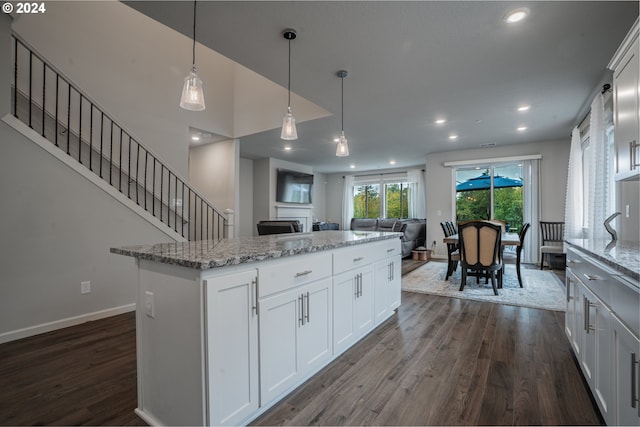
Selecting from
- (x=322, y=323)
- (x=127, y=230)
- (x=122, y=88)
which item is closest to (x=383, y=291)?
(x=322, y=323)

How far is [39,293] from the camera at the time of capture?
9.20ft

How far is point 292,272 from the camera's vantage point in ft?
5.80

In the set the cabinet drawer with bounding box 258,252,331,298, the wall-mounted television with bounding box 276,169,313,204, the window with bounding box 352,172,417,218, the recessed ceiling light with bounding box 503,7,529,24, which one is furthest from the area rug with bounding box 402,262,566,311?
the window with bounding box 352,172,417,218

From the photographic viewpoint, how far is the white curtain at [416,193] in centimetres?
928

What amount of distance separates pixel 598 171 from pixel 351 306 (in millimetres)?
3349

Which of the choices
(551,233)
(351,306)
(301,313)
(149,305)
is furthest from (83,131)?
(551,233)

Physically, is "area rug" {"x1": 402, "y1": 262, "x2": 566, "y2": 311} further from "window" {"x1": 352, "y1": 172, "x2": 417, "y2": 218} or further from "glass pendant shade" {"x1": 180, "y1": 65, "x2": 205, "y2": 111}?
"window" {"x1": 352, "y1": 172, "x2": 417, "y2": 218}

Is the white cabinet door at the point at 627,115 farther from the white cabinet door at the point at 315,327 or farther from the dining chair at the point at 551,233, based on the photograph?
the dining chair at the point at 551,233

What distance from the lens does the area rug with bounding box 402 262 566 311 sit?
12.2 feet

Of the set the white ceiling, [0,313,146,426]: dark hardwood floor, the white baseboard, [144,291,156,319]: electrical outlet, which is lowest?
[0,313,146,426]: dark hardwood floor

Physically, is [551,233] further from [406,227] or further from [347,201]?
[347,201]

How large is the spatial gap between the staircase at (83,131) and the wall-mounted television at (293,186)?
9.88 feet

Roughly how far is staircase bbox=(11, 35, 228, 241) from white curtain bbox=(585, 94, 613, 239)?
5168 mm

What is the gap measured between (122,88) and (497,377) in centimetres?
547
